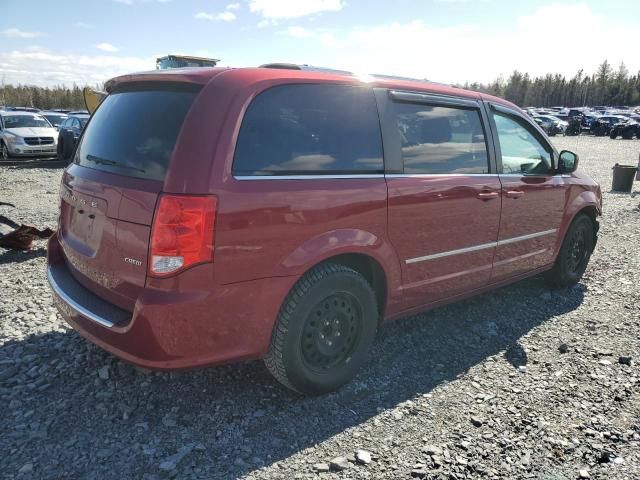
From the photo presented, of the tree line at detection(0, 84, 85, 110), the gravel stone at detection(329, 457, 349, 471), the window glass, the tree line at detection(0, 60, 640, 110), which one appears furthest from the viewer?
the tree line at detection(0, 60, 640, 110)

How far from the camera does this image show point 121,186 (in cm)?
260

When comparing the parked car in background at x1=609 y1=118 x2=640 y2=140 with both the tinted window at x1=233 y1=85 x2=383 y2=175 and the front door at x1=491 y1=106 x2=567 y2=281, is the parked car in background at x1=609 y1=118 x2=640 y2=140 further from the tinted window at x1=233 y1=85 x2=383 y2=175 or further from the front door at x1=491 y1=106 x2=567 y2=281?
the tinted window at x1=233 y1=85 x2=383 y2=175

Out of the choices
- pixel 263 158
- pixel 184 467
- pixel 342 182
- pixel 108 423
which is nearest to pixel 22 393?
pixel 108 423

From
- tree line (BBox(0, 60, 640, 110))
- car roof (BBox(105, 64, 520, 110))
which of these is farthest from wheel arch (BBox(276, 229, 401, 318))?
tree line (BBox(0, 60, 640, 110))

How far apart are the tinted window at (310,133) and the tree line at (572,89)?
9897cm

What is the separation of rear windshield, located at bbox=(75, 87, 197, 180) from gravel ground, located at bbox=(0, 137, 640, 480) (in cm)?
136

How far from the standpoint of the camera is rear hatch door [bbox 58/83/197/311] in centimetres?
250

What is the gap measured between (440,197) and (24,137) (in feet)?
55.8

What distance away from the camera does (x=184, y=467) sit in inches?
96.1

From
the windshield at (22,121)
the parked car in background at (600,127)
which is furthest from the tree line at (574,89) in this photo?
the windshield at (22,121)

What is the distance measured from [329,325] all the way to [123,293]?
1206 mm

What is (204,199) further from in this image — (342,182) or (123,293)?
(342,182)

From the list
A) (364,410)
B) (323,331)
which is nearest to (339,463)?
(364,410)

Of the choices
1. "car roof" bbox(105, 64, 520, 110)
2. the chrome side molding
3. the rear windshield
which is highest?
"car roof" bbox(105, 64, 520, 110)
